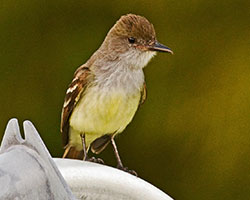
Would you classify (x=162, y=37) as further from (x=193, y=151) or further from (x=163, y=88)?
(x=193, y=151)

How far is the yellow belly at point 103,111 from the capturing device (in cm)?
271

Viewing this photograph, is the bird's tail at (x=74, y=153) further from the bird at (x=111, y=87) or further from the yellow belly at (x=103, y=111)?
the yellow belly at (x=103, y=111)

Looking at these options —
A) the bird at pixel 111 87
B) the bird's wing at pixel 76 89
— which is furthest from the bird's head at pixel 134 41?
the bird's wing at pixel 76 89

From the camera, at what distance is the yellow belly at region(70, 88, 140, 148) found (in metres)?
2.71

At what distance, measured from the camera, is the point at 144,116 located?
331 cm

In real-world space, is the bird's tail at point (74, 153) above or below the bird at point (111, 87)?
below

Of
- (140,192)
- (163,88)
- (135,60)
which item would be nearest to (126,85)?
(135,60)

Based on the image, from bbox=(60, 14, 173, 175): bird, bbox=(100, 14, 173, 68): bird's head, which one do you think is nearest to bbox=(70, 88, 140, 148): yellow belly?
bbox=(60, 14, 173, 175): bird

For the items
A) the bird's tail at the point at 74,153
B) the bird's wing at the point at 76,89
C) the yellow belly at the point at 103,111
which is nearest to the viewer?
the yellow belly at the point at 103,111

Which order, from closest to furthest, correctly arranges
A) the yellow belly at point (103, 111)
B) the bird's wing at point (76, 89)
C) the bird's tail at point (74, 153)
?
the yellow belly at point (103, 111)
the bird's wing at point (76, 89)
the bird's tail at point (74, 153)

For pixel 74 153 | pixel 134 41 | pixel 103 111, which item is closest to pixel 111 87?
pixel 103 111

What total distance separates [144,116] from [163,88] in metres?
0.14

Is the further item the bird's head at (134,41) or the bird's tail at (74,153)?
the bird's tail at (74,153)

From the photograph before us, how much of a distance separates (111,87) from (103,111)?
99 millimetres
